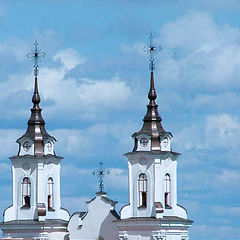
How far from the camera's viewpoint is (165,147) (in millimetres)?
133625

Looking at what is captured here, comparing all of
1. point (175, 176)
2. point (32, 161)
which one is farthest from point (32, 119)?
point (175, 176)

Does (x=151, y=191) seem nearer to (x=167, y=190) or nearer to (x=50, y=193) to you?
(x=167, y=190)

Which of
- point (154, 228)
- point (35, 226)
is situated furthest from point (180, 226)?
point (35, 226)

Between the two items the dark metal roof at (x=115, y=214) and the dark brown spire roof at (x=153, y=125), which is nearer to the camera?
the dark brown spire roof at (x=153, y=125)

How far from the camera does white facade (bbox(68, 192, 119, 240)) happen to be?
135250mm

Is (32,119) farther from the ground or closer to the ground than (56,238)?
farther from the ground

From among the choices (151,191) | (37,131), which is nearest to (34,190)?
(37,131)

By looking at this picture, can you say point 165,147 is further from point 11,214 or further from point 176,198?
point 11,214

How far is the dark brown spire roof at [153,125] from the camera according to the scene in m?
133

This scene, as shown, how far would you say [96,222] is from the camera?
136m

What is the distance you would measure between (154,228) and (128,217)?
2.27 meters

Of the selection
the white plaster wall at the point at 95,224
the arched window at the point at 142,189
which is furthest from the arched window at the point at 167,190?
the white plaster wall at the point at 95,224

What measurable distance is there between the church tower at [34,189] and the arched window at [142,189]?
751 centimetres

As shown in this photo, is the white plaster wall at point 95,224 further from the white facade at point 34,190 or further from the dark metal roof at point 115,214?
the white facade at point 34,190
